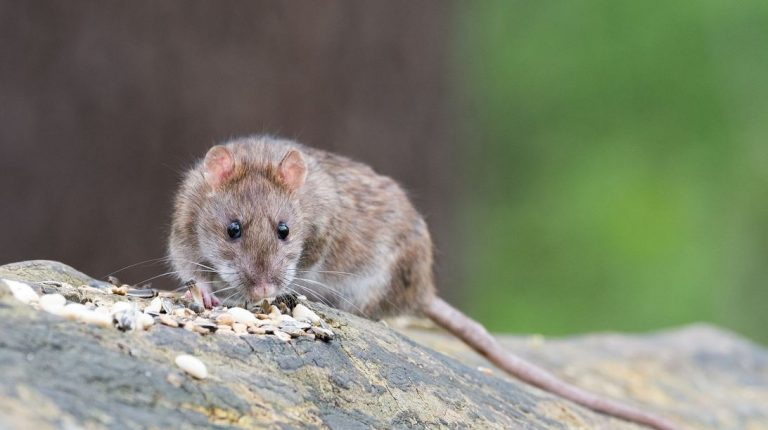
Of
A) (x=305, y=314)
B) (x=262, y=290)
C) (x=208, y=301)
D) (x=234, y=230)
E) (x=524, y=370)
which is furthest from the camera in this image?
(x=524, y=370)

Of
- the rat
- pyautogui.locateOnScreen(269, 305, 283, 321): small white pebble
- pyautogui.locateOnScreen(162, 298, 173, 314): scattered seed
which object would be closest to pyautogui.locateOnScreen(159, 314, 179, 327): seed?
pyautogui.locateOnScreen(162, 298, 173, 314): scattered seed

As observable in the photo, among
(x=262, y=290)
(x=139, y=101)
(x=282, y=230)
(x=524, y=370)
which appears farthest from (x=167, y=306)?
(x=139, y=101)

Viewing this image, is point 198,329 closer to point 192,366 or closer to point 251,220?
point 192,366

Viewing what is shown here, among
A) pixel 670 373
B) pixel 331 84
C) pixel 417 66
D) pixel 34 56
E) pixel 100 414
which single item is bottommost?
pixel 100 414

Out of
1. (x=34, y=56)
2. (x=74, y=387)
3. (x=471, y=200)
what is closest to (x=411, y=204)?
(x=34, y=56)

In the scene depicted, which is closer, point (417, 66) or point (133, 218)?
point (133, 218)

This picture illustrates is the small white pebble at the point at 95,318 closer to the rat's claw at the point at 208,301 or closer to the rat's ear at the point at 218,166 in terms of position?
the rat's claw at the point at 208,301

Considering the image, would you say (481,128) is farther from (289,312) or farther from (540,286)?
(289,312)

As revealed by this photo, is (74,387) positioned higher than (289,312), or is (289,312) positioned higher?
(289,312)
